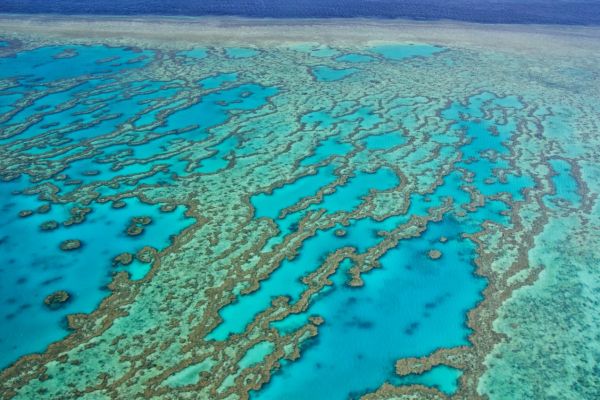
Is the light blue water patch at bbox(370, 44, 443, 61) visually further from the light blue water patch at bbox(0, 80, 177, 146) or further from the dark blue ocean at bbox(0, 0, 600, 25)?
the light blue water patch at bbox(0, 80, 177, 146)

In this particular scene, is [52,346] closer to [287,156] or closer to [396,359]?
[396,359]

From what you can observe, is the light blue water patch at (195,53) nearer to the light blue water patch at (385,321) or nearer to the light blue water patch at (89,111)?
the light blue water patch at (89,111)

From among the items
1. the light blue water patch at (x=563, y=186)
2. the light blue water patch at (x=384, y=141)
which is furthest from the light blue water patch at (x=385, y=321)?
the light blue water patch at (x=384, y=141)

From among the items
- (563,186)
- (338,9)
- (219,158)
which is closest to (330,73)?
(219,158)

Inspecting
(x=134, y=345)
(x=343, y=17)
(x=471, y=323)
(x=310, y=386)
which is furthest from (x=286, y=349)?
(x=343, y=17)

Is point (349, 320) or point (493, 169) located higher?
point (493, 169)

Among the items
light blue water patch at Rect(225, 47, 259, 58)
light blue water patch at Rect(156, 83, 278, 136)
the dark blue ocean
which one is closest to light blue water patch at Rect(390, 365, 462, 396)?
light blue water patch at Rect(156, 83, 278, 136)
